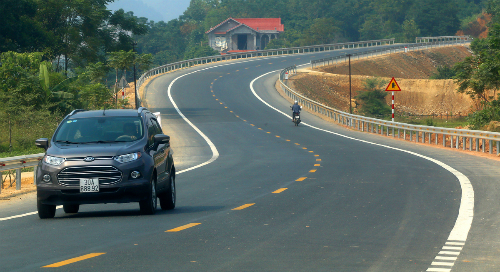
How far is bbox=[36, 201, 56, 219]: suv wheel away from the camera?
11707 millimetres

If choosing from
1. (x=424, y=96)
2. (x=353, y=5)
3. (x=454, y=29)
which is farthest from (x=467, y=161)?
(x=353, y=5)

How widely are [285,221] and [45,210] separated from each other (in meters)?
4.03

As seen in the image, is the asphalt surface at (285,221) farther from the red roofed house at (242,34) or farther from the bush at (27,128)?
the red roofed house at (242,34)

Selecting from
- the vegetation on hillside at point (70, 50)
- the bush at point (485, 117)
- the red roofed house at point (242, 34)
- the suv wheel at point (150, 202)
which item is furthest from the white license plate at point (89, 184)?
the red roofed house at point (242, 34)

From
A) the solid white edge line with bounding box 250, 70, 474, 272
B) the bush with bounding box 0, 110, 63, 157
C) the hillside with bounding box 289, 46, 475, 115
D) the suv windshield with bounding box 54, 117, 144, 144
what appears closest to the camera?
the solid white edge line with bounding box 250, 70, 474, 272

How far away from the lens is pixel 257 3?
6550 inches

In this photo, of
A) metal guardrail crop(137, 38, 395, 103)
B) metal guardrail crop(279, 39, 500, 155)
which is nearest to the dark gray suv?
metal guardrail crop(279, 39, 500, 155)

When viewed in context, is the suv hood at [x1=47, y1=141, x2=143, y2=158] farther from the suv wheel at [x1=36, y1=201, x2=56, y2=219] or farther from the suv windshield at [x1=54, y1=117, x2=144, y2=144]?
the suv wheel at [x1=36, y1=201, x2=56, y2=219]

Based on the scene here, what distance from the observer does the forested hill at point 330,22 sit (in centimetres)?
13350

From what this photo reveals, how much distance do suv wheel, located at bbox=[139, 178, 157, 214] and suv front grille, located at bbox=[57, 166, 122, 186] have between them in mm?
649

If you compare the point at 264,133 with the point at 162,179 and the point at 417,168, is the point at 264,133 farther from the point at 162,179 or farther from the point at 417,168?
the point at 162,179

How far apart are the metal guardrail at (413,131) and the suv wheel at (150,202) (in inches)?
684

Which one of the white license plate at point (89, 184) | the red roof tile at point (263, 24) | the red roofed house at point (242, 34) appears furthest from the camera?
the red roof tile at point (263, 24)

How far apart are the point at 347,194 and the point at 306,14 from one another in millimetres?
142471
